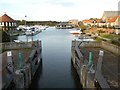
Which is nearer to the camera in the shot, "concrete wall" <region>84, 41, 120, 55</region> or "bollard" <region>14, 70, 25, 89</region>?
"bollard" <region>14, 70, 25, 89</region>

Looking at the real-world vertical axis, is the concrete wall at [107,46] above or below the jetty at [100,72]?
above

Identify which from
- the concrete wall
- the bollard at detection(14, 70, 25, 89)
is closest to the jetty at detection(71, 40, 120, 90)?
the concrete wall

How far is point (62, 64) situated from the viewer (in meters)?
27.2

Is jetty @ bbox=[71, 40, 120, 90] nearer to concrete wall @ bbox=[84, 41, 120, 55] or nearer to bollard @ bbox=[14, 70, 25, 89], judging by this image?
concrete wall @ bbox=[84, 41, 120, 55]

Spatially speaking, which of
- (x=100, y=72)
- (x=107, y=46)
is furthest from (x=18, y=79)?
(x=107, y=46)

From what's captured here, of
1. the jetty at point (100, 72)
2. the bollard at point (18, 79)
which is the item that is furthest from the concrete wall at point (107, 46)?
the bollard at point (18, 79)

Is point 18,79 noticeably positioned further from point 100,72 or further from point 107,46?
point 107,46

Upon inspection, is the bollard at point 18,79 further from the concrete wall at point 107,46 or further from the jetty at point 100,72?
the concrete wall at point 107,46

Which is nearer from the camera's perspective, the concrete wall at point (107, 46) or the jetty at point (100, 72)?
the jetty at point (100, 72)

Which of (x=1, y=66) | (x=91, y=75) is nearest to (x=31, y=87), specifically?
(x=1, y=66)

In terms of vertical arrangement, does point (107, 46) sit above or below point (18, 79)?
above

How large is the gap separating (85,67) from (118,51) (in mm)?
9137

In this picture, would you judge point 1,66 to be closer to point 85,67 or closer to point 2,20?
point 85,67

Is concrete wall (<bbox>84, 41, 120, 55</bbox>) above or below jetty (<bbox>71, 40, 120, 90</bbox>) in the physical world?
above
